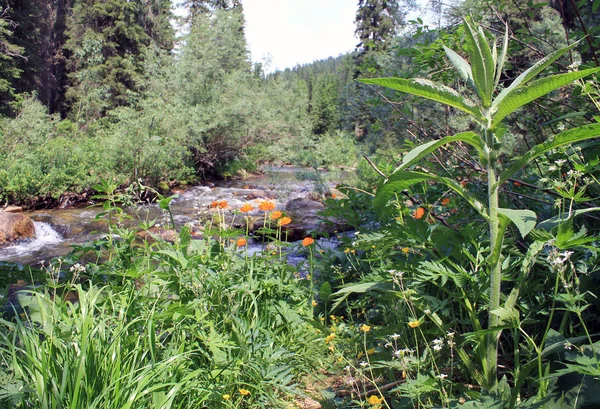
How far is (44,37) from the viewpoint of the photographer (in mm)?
24859

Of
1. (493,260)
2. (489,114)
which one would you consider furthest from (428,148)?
(493,260)

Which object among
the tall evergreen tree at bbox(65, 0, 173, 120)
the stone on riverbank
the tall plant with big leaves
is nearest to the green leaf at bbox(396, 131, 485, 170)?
the tall plant with big leaves

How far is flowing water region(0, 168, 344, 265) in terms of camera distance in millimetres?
7402

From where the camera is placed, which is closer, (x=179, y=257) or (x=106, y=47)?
(x=179, y=257)

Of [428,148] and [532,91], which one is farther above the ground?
[532,91]

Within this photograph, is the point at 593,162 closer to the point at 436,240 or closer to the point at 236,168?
the point at 436,240

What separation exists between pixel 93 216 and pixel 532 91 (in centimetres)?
1087

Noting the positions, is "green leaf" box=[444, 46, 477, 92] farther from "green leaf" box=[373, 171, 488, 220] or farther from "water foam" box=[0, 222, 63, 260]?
"water foam" box=[0, 222, 63, 260]

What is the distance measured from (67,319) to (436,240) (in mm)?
1538

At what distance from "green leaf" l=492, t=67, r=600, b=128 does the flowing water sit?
1796 mm

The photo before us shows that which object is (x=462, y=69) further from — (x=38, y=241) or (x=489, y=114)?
(x=38, y=241)

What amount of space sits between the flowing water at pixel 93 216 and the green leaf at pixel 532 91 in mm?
1796

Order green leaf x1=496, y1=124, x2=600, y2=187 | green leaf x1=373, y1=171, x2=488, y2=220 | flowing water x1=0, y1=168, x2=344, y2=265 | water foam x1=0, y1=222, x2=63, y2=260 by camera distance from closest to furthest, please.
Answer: green leaf x1=496, y1=124, x2=600, y2=187 → green leaf x1=373, y1=171, x2=488, y2=220 → flowing water x1=0, y1=168, x2=344, y2=265 → water foam x1=0, y1=222, x2=63, y2=260

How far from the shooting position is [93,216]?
10.2 metres
